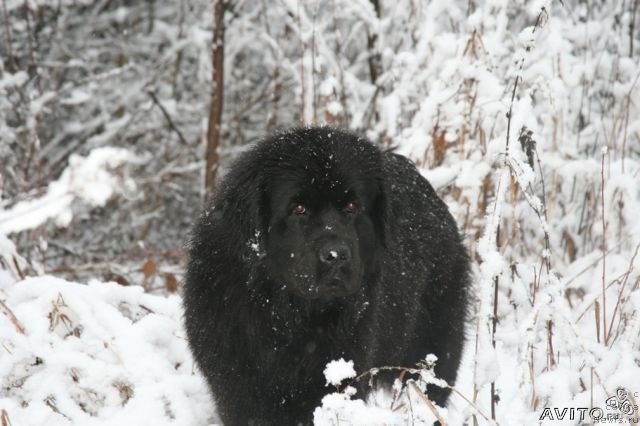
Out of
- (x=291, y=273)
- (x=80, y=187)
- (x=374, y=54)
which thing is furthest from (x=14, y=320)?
(x=374, y=54)

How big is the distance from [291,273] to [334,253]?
0.99ft

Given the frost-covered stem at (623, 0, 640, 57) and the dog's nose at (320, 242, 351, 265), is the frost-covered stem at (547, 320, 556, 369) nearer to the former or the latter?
the dog's nose at (320, 242, 351, 265)

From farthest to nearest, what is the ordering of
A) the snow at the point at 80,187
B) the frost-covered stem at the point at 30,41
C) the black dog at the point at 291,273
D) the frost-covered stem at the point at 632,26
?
the frost-covered stem at the point at 30,41 < the frost-covered stem at the point at 632,26 < the black dog at the point at 291,273 < the snow at the point at 80,187

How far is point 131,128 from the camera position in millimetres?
9258

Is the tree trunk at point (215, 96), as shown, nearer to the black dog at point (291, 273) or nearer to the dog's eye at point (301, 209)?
the black dog at point (291, 273)

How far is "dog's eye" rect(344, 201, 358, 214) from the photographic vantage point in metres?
3.28

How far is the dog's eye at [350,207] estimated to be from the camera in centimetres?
328

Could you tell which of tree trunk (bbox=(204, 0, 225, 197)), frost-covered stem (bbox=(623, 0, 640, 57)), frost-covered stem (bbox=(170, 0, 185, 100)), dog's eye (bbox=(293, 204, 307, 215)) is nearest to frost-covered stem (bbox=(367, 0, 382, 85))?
tree trunk (bbox=(204, 0, 225, 197))

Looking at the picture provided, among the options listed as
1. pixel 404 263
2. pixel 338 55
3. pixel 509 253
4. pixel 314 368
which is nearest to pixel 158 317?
pixel 314 368

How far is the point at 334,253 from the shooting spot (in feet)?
9.77

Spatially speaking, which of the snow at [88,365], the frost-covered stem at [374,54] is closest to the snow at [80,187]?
the snow at [88,365]

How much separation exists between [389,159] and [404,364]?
1.10 m

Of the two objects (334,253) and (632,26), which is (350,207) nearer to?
(334,253)

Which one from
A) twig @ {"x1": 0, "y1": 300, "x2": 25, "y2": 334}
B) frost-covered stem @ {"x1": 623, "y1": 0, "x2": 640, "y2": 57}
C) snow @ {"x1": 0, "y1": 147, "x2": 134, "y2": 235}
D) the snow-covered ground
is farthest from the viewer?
frost-covered stem @ {"x1": 623, "y1": 0, "x2": 640, "y2": 57}
